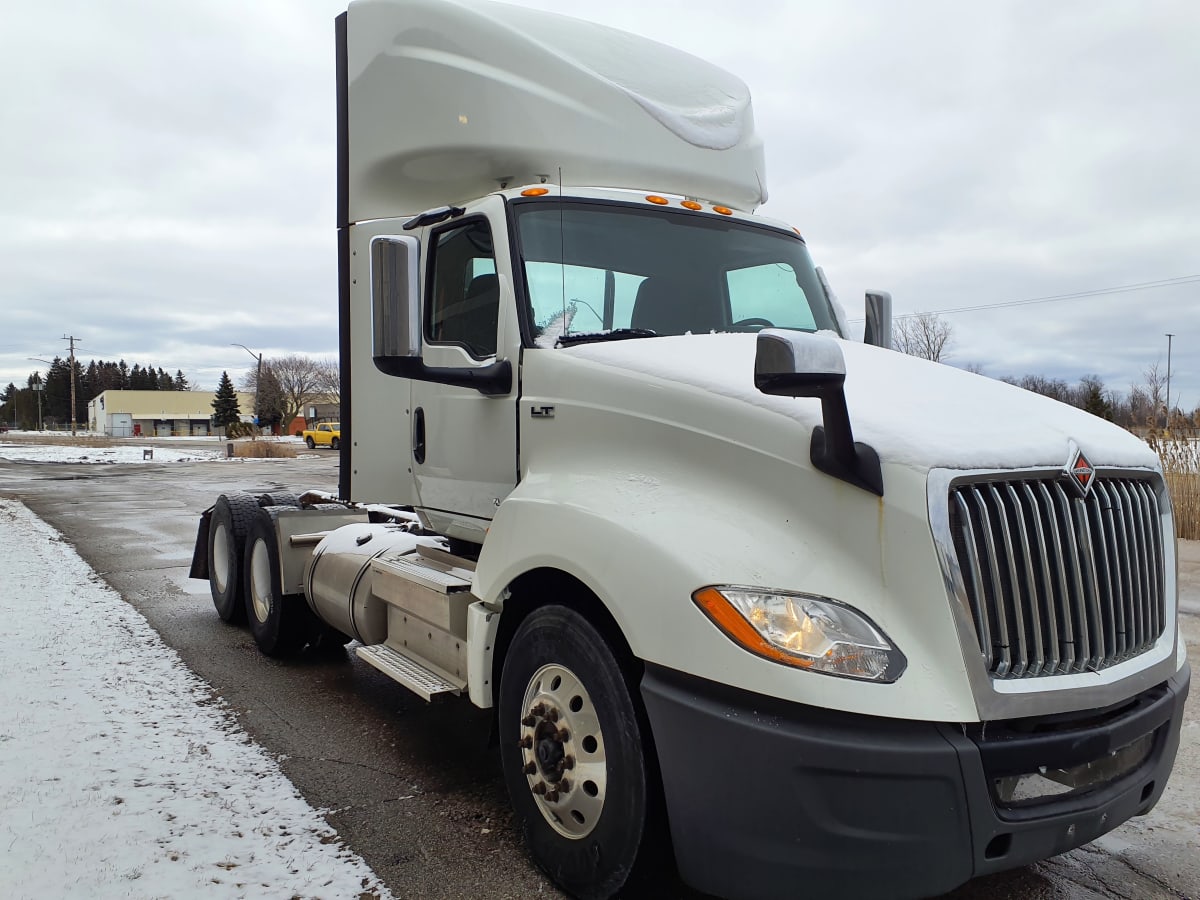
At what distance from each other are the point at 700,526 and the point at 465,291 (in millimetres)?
1977

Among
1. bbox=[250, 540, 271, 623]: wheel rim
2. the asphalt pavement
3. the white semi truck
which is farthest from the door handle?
bbox=[250, 540, 271, 623]: wheel rim

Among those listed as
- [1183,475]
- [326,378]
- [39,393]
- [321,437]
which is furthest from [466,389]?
[39,393]

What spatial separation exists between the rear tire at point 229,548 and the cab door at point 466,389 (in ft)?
9.49

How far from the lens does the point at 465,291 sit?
13.4 feet

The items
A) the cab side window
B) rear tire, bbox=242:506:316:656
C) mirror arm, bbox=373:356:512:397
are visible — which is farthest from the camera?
rear tire, bbox=242:506:316:656

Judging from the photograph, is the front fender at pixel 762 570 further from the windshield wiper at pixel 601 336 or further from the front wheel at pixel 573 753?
the windshield wiper at pixel 601 336

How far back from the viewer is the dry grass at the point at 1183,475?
11266mm

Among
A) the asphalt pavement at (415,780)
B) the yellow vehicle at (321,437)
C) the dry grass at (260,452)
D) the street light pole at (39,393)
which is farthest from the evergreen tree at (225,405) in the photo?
the asphalt pavement at (415,780)

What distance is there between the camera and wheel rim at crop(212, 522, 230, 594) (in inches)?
272

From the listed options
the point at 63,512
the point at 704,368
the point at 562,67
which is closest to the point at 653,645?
the point at 704,368

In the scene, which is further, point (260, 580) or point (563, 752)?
point (260, 580)

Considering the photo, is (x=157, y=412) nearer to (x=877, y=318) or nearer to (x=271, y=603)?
(x=271, y=603)

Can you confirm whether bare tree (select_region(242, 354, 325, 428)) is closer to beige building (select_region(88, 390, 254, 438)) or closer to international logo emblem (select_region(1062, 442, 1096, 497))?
beige building (select_region(88, 390, 254, 438))

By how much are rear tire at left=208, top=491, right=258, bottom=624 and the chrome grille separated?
5723 millimetres
